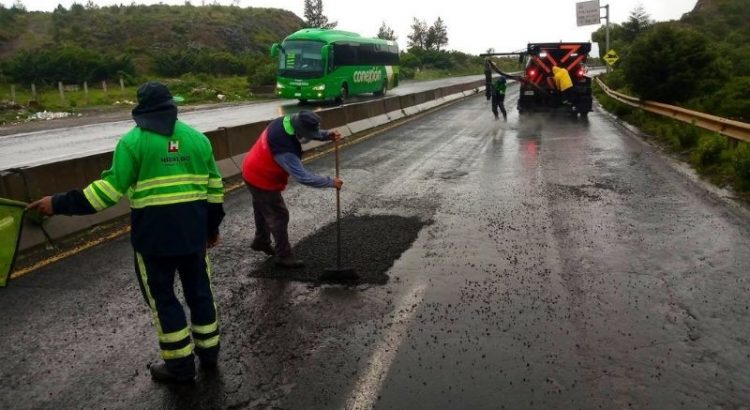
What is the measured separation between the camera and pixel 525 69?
70.7ft

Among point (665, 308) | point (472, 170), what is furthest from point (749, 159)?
point (665, 308)

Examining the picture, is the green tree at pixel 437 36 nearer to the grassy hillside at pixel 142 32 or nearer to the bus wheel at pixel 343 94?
the grassy hillside at pixel 142 32

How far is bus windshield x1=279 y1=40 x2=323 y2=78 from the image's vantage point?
28.3 metres

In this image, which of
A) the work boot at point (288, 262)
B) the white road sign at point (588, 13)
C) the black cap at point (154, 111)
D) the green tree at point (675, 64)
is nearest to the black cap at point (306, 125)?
the work boot at point (288, 262)

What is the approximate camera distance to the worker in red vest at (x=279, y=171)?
554 centimetres

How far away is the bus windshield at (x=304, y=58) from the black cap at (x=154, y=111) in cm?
2502

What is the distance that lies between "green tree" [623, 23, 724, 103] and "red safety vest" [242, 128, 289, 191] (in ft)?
45.7

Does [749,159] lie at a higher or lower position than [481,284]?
higher

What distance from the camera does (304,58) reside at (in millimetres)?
28328

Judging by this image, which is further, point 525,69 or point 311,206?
point 525,69

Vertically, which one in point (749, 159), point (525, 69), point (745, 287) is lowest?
point (745, 287)

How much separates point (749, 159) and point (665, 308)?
5218 millimetres

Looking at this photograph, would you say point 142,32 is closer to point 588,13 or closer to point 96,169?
point 588,13

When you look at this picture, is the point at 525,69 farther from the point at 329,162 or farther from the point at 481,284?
the point at 481,284
